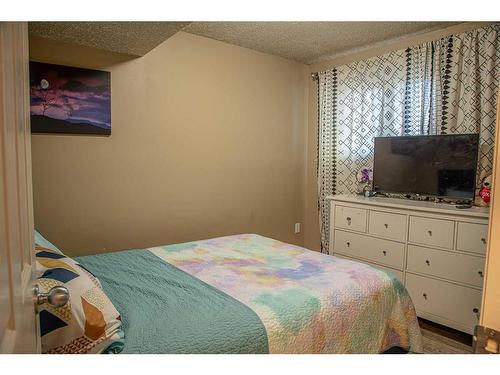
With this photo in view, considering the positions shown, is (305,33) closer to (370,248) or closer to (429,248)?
(370,248)

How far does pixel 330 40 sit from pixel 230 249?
2300mm

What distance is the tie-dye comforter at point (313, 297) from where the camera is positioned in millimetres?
1463

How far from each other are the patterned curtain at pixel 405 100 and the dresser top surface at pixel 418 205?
41cm

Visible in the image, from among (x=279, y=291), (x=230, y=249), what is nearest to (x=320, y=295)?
(x=279, y=291)

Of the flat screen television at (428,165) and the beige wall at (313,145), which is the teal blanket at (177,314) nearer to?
the flat screen television at (428,165)

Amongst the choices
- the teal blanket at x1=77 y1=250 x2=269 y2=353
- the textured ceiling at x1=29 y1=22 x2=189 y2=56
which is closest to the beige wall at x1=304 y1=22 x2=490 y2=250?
the textured ceiling at x1=29 y1=22 x2=189 y2=56

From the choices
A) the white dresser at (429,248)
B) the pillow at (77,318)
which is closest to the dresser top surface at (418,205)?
the white dresser at (429,248)

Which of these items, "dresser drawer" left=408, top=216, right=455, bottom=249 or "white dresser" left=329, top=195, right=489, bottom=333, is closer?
"white dresser" left=329, top=195, right=489, bottom=333

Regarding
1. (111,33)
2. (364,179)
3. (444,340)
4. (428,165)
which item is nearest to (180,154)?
(111,33)

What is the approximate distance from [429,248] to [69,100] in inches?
117

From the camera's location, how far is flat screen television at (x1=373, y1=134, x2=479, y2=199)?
8.79 ft

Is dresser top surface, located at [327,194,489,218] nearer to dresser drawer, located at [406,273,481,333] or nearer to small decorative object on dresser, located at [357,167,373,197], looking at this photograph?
small decorative object on dresser, located at [357,167,373,197]

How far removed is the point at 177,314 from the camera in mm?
1457
